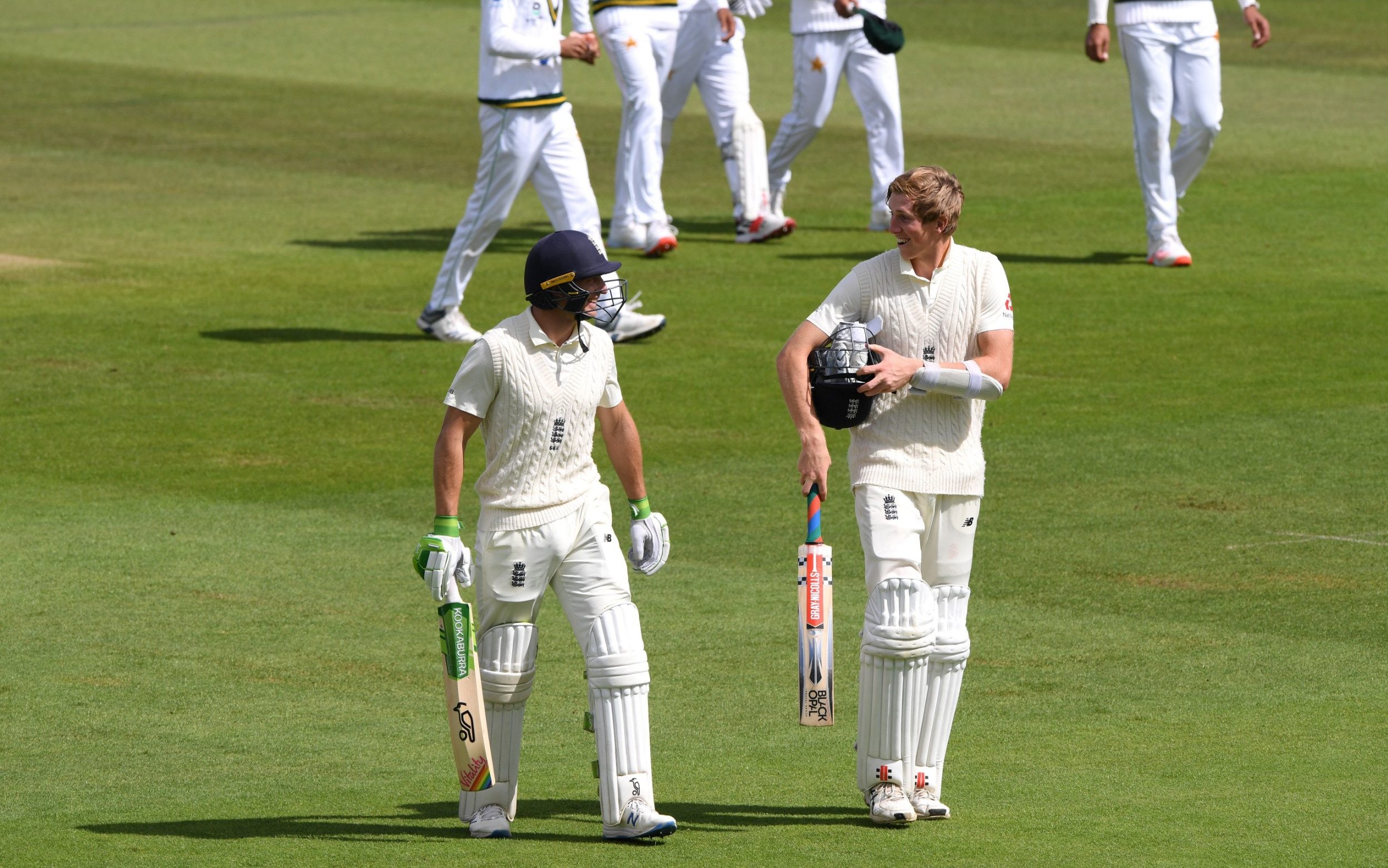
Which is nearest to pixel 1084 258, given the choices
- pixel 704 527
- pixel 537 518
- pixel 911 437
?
pixel 704 527

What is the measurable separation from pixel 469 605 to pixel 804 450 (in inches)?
42.7

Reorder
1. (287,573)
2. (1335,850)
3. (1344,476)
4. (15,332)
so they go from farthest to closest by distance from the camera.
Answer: (15,332) → (1344,476) → (287,573) → (1335,850)

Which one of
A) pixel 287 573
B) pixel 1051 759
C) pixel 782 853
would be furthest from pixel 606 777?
pixel 287 573

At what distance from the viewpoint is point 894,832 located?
21.4 feet

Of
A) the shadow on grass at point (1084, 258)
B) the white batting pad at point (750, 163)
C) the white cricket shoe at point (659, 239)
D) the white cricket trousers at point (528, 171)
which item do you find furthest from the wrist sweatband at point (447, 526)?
the white batting pad at point (750, 163)

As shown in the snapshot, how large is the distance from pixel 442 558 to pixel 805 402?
118 cm

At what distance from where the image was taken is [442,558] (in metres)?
6.42

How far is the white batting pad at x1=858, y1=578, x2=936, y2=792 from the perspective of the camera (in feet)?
21.7

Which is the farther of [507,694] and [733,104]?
[733,104]

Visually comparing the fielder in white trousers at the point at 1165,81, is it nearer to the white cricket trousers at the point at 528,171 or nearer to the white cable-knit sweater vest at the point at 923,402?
the white cricket trousers at the point at 528,171

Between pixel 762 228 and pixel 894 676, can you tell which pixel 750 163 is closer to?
pixel 762 228

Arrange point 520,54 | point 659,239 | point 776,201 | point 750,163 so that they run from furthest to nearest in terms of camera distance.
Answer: point 776,201, point 750,163, point 659,239, point 520,54

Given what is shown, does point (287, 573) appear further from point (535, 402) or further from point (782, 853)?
point (782, 853)

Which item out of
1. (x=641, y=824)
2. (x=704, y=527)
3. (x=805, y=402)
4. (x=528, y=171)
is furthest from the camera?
(x=528, y=171)
